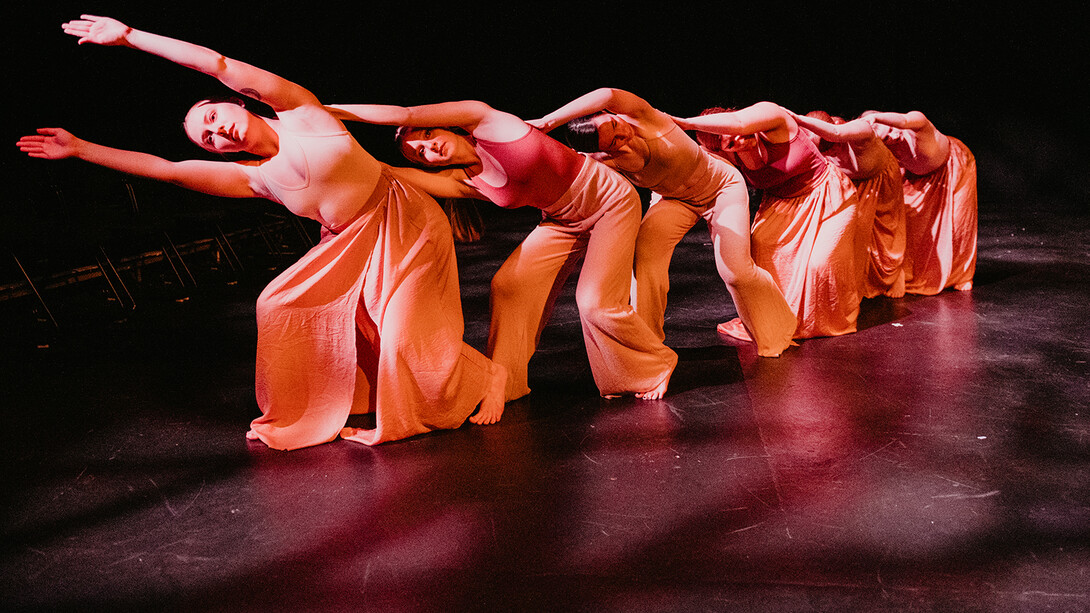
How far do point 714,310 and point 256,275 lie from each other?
3556 millimetres

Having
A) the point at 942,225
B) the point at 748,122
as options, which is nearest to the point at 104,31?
the point at 748,122

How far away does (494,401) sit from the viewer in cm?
319

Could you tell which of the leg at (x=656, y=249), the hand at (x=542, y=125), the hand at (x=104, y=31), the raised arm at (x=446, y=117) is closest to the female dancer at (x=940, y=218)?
the leg at (x=656, y=249)

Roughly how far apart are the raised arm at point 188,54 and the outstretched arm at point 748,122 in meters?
1.59

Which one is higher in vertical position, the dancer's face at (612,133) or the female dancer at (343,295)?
the dancer's face at (612,133)

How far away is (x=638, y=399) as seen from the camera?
3.36 meters

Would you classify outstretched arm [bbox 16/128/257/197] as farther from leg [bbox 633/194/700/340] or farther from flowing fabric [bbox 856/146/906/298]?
flowing fabric [bbox 856/146/906/298]

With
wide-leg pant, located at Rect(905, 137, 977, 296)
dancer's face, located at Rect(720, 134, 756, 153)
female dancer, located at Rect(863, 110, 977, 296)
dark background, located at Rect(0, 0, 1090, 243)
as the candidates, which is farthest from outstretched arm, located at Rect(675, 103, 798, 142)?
dark background, located at Rect(0, 0, 1090, 243)

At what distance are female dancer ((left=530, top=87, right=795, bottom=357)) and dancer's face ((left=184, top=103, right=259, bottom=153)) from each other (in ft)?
3.35

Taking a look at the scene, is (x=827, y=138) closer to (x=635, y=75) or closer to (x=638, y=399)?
(x=638, y=399)

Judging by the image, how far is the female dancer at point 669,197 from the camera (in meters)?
3.15

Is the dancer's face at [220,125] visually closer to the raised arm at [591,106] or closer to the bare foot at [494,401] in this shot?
the raised arm at [591,106]

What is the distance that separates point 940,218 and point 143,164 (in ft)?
13.9

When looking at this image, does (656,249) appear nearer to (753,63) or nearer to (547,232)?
(547,232)
